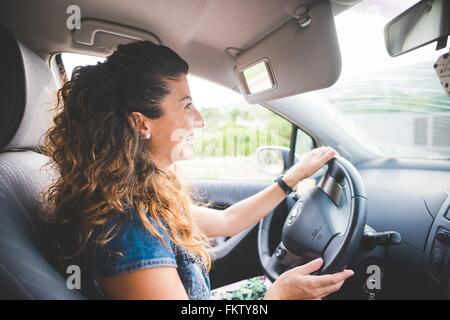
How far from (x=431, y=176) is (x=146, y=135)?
3.50 ft

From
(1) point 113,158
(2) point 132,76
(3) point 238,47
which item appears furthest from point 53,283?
(3) point 238,47

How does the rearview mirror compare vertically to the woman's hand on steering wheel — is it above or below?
above

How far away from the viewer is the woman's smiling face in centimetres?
101

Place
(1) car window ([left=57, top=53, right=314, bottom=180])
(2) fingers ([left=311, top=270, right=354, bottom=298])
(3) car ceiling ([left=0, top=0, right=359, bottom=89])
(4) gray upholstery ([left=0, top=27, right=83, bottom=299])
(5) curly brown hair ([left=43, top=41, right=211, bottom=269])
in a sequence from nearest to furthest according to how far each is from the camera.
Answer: (4) gray upholstery ([left=0, top=27, right=83, bottom=299]), (5) curly brown hair ([left=43, top=41, right=211, bottom=269]), (2) fingers ([left=311, top=270, right=354, bottom=298]), (3) car ceiling ([left=0, top=0, right=359, bottom=89]), (1) car window ([left=57, top=53, right=314, bottom=180])

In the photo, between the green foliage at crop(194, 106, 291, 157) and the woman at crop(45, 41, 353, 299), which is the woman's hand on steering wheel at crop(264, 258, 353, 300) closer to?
the woman at crop(45, 41, 353, 299)

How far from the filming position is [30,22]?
1250 millimetres

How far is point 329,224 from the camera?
47.1 inches

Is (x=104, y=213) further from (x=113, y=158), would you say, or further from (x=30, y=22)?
(x=30, y=22)

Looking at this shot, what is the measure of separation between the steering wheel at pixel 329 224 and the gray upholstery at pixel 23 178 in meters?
0.70

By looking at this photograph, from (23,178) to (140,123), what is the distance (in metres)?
0.32

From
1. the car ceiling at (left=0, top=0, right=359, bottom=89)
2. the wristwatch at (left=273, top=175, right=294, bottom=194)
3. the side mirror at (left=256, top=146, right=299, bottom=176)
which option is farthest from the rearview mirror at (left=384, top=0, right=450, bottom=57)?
the side mirror at (left=256, top=146, right=299, bottom=176)

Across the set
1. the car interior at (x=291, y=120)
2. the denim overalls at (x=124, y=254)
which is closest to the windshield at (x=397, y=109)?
the car interior at (x=291, y=120)

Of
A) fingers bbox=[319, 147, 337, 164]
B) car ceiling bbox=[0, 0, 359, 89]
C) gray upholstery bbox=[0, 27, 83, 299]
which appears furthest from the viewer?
fingers bbox=[319, 147, 337, 164]

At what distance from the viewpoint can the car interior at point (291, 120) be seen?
88cm
